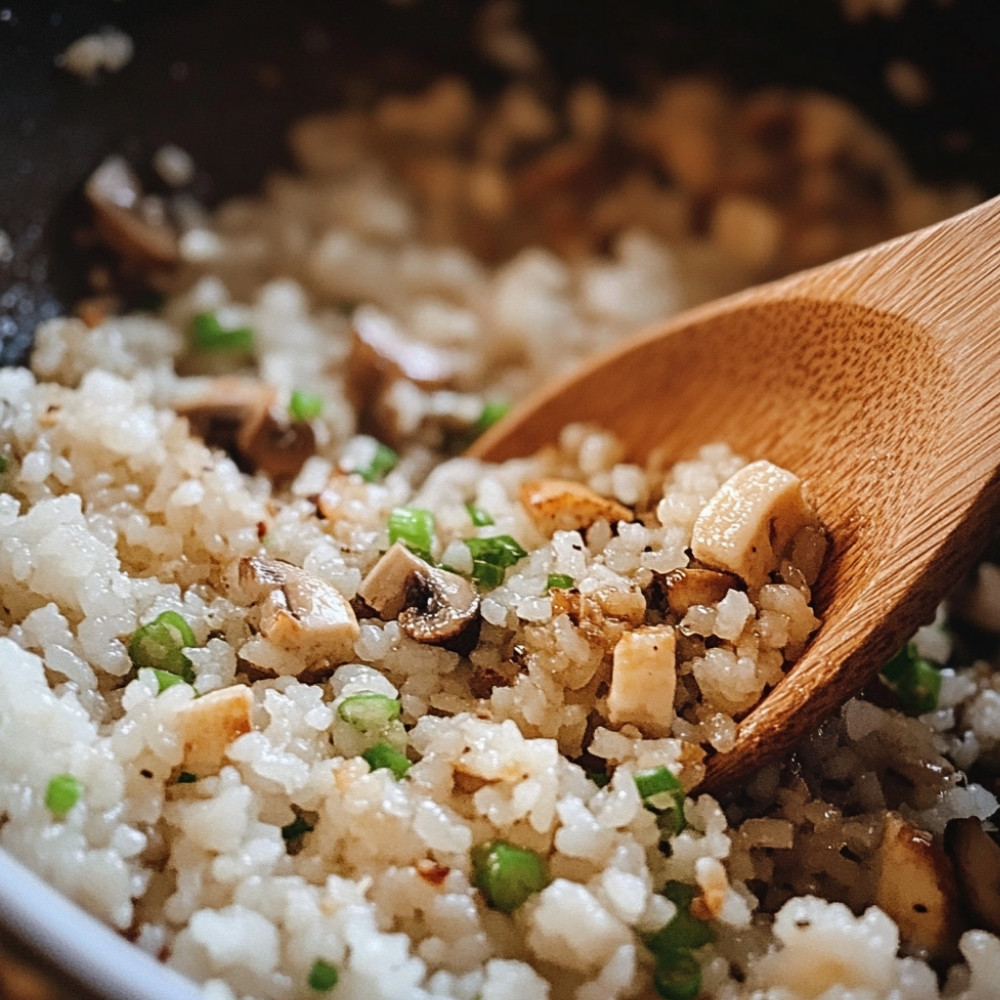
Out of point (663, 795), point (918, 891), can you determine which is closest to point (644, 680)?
point (663, 795)

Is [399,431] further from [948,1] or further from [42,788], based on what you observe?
[948,1]

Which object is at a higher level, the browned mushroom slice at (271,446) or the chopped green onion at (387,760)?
the browned mushroom slice at (271,446)

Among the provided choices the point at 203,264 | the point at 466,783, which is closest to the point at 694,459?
the point at 466,783

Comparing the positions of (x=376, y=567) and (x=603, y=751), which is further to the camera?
(x=376, y=567)

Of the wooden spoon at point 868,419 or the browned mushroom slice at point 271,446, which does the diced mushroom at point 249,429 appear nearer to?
the browned mushroom slice at point 271,446

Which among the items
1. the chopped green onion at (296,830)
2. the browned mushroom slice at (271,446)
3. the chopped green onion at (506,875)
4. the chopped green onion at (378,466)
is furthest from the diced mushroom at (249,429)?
the chopped green onion at (506,875)
